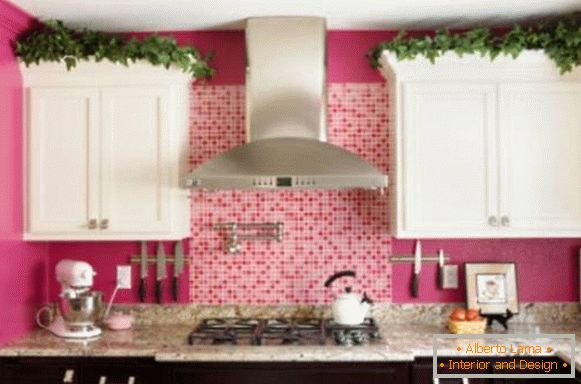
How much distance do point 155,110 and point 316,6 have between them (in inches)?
39.9

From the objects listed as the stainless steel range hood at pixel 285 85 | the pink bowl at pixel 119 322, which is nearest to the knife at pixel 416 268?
the stainless steel range hood at pixel 285 85

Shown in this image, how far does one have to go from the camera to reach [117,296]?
3967 mm

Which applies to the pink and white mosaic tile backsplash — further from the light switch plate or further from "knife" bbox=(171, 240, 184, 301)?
the light switch plate

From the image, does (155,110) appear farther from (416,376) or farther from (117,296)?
(416,376)

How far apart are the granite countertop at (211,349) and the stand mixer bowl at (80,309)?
0.11 metres

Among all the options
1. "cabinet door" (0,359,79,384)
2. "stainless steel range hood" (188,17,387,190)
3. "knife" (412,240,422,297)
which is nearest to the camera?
"cabinet door" (0,359,79,384)

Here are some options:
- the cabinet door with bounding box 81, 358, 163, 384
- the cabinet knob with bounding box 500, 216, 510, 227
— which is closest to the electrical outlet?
the cabinet door with bounding box 81, 358, 163, 384

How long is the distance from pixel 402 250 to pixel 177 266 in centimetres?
131

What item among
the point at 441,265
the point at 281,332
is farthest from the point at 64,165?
the point at 441,265

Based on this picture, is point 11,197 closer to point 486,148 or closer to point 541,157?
point 486,148

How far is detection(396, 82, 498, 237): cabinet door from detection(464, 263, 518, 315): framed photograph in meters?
0.36

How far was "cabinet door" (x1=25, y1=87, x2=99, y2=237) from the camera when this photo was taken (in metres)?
3.62

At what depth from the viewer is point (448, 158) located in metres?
3.57

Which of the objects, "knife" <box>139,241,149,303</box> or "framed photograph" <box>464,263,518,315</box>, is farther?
"knife" <box>139,241,149,303</box>
